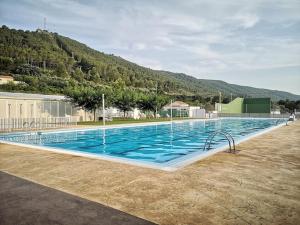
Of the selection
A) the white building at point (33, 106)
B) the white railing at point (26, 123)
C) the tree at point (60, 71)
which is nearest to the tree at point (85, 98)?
the white building at point (33, 106)

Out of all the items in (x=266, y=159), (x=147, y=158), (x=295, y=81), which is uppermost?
(x=295, y=81)

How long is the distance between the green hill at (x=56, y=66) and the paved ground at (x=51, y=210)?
3927cm

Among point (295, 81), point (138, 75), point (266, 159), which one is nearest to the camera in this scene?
point (266, 159)

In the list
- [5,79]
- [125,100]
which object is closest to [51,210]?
[125,100]

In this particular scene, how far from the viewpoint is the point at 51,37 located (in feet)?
231

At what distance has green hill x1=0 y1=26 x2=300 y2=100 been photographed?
50.5 metres

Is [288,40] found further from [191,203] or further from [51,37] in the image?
[51,37]

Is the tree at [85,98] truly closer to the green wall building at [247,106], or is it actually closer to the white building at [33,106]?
the white building at [33,106]

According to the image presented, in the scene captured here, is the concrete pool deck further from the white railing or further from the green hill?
the green hill

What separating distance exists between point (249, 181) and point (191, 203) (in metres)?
1.63

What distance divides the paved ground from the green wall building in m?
37.9

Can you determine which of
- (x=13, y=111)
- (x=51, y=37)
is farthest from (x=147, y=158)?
(x=51, y=37)

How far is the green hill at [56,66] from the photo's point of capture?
166 feet

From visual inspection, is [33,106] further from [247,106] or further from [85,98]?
[247,106]
